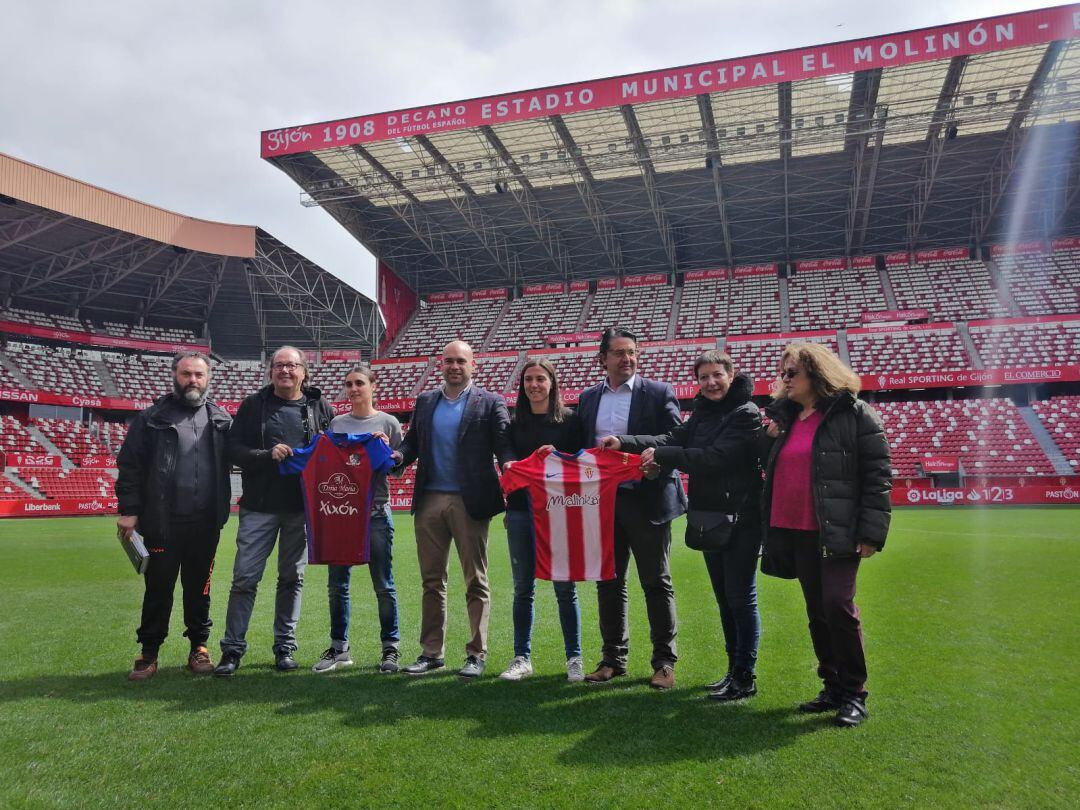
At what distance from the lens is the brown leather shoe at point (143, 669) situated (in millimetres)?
4015

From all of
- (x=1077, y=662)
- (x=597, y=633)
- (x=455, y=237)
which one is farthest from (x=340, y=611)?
(x=455, y=237)

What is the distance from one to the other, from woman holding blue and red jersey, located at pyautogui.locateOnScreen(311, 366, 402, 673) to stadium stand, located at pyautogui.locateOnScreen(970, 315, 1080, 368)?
27.7 m

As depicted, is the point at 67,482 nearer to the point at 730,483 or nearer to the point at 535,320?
the point at 535,320

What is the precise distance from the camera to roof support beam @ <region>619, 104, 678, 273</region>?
941 inches

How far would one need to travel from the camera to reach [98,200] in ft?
81.0

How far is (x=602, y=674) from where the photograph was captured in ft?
12.6

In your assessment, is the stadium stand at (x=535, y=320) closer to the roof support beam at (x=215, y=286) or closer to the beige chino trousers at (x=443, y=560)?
the roof support beam at (x=215, y=286)

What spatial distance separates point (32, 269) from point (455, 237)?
1805 centimetres

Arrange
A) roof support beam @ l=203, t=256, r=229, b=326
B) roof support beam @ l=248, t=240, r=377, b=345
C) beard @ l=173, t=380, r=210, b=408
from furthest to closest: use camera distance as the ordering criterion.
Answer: roof support beam @ l=248, t=240, r=377, b=345 → roof support beam @ l=203, t=256, r=229, b=326 → beard @ l=173, t=380, r=210, b=408

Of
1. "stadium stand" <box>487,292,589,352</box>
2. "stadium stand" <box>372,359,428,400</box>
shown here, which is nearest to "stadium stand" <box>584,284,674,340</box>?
"stadium stand" <box>487,292,589,352</box>

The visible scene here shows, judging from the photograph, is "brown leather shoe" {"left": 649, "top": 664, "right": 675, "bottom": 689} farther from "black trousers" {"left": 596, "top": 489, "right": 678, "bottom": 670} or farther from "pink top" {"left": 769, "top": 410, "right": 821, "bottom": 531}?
"pink top" {"left": 769, "top": 410, "right": 821, "bottom": 531}

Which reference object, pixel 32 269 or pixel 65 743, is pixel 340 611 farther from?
pixel 32 269

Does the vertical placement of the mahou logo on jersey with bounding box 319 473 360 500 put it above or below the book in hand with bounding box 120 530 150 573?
above

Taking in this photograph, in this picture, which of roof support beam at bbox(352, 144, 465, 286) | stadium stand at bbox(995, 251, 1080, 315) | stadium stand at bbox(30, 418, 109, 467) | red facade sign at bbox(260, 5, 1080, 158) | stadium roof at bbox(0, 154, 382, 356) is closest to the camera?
red facade sign at bbox(260, 5, 1080, 158)
